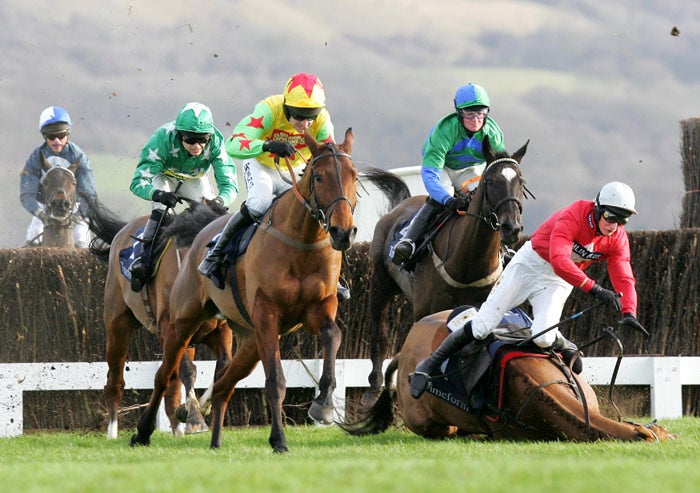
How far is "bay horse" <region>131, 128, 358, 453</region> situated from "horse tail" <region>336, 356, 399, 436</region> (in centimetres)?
107

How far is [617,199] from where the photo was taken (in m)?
7.30

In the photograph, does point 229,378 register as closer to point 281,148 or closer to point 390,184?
point 281,148

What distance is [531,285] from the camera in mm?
7652

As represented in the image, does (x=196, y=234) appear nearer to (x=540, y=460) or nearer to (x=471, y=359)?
(x=471, y=359)

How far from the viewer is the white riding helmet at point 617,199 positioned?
730cm

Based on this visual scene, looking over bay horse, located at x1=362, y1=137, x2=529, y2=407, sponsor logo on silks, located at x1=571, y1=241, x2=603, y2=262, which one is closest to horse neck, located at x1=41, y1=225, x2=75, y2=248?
bay horse, located at x1=362, y1=137, x2=529, y2=407

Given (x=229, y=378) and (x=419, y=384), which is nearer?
(x=419, y=384)

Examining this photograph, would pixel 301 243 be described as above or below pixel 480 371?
above

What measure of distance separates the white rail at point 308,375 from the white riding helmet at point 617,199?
12.3 ft

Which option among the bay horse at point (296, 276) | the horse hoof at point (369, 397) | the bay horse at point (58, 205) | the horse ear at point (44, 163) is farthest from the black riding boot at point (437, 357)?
the horse ear at point (44, 163)

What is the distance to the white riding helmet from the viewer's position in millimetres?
7301

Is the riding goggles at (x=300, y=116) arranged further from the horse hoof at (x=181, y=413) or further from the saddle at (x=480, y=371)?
the horse hoof at (x=181, y=413)

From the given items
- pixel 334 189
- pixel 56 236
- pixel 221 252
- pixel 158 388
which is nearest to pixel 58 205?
pixel 56 236

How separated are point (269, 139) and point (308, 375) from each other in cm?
316
